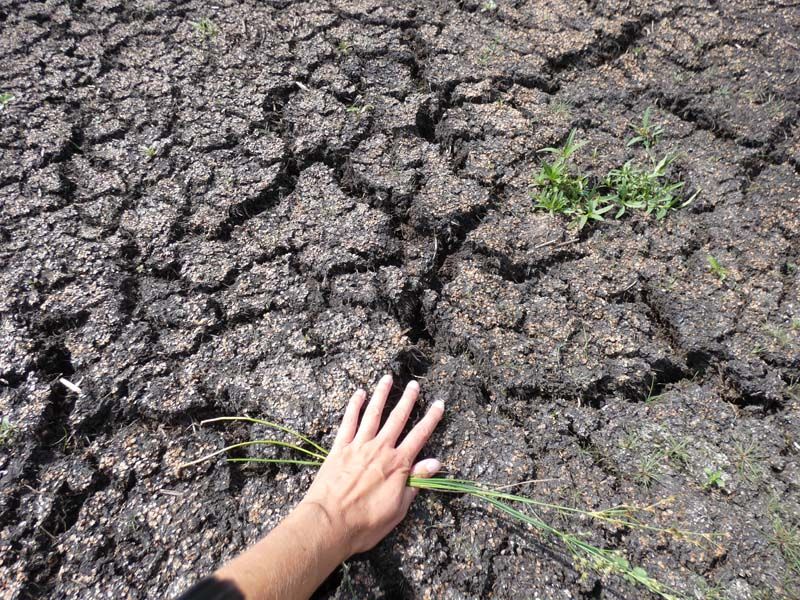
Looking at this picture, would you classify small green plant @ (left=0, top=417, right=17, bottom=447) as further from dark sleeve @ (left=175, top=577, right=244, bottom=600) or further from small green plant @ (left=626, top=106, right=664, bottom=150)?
small green plant @ (left=626, top=106, right=664, bottom=150)

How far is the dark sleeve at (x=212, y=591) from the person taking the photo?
113 centimetres

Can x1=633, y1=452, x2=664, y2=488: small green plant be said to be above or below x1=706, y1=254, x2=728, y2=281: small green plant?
below

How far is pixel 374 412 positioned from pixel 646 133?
5.46 feet

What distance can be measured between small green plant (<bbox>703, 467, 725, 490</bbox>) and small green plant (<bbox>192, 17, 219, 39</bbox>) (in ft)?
9.12

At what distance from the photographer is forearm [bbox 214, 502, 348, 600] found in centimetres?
121

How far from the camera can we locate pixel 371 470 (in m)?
1.48

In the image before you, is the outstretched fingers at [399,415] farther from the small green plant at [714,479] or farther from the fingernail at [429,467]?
the small green plant at [714,479]

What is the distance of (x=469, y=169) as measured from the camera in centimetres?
220

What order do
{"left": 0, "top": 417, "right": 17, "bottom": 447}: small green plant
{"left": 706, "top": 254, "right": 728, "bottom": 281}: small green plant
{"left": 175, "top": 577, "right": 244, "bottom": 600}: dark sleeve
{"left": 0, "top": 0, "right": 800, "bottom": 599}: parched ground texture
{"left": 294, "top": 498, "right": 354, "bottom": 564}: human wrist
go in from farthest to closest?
{"left": 706, "top": 254, "right": 728, "bottom": 281}: small green plant < {"left": 0, "top": 417, "right": 17, "bottom": 447}: small green plant < {"left": 0, "top": 0, "right": 800, "bottom": 599}: parched ground texture < {"left": 294, "top": 498, "right": 354, "bottom": 564}: human wrist < {"left": 175, "top": 577, "right": 244, "bottom": 600}: dark sleeve

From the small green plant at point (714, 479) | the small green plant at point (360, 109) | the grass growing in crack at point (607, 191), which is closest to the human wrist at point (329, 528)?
the small green plant at point (714, 479)

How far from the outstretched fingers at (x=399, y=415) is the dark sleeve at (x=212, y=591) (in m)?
0.54

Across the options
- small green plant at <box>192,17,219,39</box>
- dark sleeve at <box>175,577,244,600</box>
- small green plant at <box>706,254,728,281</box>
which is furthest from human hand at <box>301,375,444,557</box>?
small green plant at <box>192,17,219,39</box>

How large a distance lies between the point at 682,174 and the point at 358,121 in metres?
1.35

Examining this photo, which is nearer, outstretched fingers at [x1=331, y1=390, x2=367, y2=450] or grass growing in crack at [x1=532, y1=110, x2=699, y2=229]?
outstretched fingers at [x1=331, y1=390, x2=367, y2=450]
